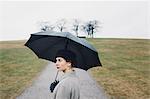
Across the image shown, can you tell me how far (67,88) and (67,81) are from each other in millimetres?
80

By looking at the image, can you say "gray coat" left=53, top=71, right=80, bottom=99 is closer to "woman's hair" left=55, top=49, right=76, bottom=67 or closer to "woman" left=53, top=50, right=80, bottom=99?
"woman" left=53, top=50, right=80, bottom=99

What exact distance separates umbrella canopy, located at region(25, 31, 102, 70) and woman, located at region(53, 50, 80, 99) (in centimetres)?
63

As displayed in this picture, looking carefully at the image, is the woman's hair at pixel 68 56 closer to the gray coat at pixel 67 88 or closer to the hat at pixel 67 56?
the hat at pixel 67 56

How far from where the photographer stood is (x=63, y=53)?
3859 mm

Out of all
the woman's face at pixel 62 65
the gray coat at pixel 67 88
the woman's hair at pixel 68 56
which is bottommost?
the gray coat at pixel 67 88

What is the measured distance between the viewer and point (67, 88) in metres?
3.53

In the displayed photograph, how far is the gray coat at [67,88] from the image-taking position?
3490mm

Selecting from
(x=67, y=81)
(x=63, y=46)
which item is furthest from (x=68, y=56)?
(x=63, y=46)

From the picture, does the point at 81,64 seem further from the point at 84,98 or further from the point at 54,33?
the point at 84,98

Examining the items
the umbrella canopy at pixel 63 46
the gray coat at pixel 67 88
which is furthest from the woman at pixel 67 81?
the umbrella canopy at pixel 63 46

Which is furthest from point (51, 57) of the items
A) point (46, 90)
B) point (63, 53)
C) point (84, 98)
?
point (46, 90)

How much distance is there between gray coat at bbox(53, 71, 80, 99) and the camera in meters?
3.49

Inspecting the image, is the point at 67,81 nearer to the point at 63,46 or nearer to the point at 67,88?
the point at 67,88

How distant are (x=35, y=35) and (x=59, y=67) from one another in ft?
4.07
